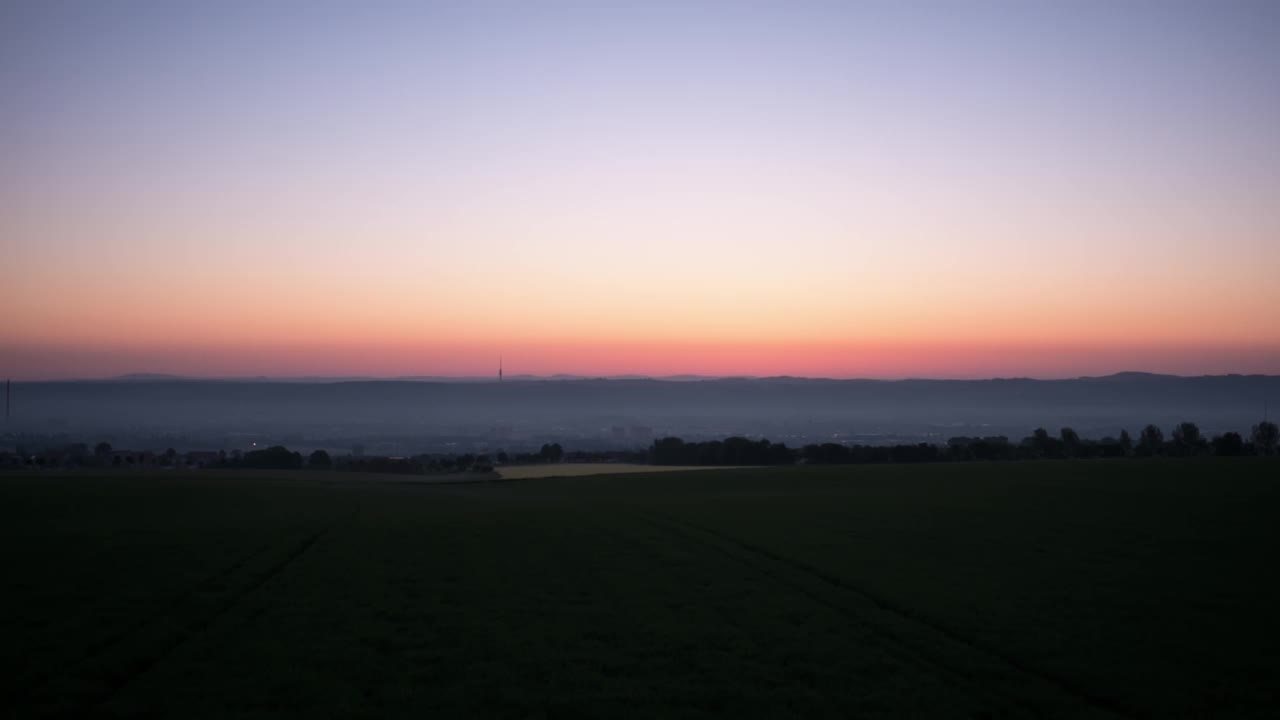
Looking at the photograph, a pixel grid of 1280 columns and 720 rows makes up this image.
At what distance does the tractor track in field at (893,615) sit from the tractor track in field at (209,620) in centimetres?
1133

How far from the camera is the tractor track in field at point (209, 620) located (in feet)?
37.6

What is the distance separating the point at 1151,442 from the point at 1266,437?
37.3 ft

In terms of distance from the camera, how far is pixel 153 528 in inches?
1104

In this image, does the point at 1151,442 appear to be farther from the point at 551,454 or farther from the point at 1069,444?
the point at 551,454

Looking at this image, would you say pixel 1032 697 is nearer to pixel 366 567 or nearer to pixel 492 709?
pixel 492 709

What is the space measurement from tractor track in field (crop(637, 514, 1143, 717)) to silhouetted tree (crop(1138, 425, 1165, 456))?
7971 centimetres

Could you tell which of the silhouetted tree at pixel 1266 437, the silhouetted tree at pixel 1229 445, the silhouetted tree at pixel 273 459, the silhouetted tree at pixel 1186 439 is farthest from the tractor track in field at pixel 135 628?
the silhouetted tree at pixel 1266 437

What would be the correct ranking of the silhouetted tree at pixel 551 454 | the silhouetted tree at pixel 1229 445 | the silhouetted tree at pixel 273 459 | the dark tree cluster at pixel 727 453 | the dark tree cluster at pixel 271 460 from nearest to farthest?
the silhouetted tree at pixel 1229 445, the dark tree cluster at pixel 271 460, the silhouetted tree at pixel 273 459, the dark tree cluster at pixel 727 453, the silhouetted tree at pixel 551 454

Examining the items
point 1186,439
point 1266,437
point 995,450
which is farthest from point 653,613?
point 1266,437

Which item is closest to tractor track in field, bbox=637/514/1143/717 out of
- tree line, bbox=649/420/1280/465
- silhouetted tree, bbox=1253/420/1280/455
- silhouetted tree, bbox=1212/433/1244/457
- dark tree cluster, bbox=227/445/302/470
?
tree line, bbox=649/420/1280/465

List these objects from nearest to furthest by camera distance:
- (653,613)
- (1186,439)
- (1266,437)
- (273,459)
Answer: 1. (653,613)
2. (1266,437)
3. (1186,439)
4. (273,459)

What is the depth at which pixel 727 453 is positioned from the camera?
9456 cm

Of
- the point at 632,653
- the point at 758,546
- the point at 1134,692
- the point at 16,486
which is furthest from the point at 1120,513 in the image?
the point at 16,486

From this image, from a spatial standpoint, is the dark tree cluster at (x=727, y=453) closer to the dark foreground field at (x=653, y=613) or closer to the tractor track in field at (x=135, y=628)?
the dark foreground field at (x=653, y=613)
